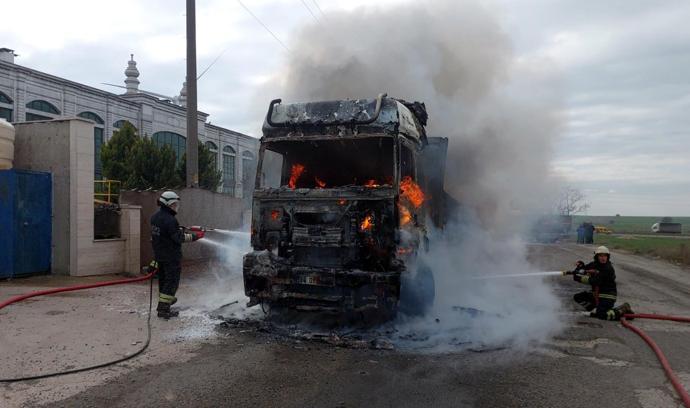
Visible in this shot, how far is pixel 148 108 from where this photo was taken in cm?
3008

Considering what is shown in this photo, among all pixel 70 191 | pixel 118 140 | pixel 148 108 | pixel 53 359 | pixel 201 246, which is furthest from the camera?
pixel 148 108

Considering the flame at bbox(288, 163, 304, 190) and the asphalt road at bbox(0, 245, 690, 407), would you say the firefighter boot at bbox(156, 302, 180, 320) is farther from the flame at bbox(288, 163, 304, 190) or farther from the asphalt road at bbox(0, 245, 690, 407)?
the flame at bbox(288, 163, 304, 190)

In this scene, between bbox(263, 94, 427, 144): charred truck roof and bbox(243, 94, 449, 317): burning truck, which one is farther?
bbox(263, 94, 427, 144): charred truck roof

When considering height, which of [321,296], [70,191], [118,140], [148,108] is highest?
[148,108]

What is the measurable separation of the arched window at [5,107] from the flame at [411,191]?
2256 centimetres

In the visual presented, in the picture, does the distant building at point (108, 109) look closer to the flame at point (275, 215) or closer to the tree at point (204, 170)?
the tree at point (204, 170)

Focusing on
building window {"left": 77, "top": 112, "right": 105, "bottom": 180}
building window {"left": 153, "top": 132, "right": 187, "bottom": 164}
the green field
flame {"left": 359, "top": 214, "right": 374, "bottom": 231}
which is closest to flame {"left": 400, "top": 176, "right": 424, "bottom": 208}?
flame {"left": 359, "top": 214, "right": 374, "bottom": 231}

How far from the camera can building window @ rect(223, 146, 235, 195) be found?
36.7 meters

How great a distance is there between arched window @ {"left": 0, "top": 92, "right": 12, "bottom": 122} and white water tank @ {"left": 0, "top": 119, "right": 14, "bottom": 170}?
15.1 meters

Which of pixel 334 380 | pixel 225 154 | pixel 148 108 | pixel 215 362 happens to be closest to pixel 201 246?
pixel 215 362

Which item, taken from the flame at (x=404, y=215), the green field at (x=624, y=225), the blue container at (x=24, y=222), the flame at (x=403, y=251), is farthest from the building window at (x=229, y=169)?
the flame at (x=403, y=251)

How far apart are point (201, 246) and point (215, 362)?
924cm

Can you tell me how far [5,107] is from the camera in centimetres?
2247

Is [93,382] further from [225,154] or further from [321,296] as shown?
[225,154]
